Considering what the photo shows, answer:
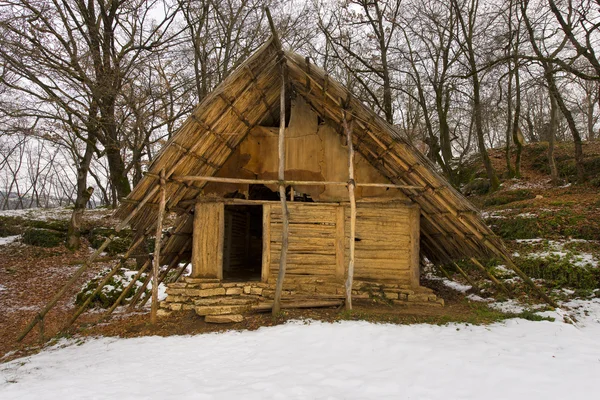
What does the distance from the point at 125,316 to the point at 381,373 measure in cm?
646

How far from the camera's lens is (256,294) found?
7926 mm

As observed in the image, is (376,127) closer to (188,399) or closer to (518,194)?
(188,399)

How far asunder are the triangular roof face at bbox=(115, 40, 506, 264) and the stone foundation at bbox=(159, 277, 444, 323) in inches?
67.0

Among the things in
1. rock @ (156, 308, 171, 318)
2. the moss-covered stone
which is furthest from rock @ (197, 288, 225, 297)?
the moss-covered stone

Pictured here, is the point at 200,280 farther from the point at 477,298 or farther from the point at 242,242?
the point at 477,298

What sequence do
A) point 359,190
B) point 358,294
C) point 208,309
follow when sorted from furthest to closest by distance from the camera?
point 359,190, point 358,294, point 208,309

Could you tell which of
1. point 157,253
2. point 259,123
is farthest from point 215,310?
point 259,123

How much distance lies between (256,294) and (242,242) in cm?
476

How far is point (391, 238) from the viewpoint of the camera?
8617 millimetres

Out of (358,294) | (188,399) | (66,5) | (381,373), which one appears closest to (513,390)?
(381,373)

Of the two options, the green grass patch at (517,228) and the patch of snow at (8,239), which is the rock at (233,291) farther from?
the patch of snow at (8,239)

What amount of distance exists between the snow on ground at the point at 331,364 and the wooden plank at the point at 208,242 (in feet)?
6.76

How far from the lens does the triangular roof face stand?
720 centimetres

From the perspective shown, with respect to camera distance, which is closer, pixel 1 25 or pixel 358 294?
pixel 358 294
